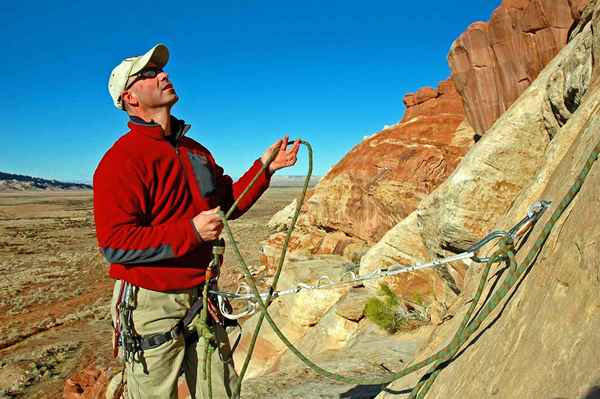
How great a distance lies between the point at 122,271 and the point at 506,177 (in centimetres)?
595

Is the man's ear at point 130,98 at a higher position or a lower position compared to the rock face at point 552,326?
higher

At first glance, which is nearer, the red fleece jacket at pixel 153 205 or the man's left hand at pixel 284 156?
the red fleece jacket at pixel 153 205

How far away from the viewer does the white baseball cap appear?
2.84 meters

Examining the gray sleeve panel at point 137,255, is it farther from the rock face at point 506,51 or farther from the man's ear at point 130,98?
the rock face at point 506,51

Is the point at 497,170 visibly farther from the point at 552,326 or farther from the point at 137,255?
the point at 137,255

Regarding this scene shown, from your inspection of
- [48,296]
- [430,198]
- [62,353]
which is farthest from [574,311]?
[48,296]

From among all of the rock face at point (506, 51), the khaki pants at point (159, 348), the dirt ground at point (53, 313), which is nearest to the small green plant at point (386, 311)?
the rock face at point (506, 51)

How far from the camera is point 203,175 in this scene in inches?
121

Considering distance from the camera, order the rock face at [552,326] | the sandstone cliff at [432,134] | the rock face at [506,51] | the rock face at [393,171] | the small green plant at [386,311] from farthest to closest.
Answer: the rock face at [393,171], the sandstone cliff at [432,134], the rock face at [506,51], the small green plant at [386,311], the rock face at [552,326]

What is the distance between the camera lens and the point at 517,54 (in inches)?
336

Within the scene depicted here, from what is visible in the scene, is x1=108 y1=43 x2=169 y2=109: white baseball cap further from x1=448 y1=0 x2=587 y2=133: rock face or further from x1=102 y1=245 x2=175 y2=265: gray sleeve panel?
x1=448 y1=0 x2=587 y2=133: rock face

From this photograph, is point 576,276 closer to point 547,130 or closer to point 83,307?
point 547,130

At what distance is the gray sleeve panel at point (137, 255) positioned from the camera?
253 centimetres

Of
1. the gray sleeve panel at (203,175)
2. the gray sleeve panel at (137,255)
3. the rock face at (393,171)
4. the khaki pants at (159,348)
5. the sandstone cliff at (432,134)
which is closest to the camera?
the gray sleeve panel at (137,255)
